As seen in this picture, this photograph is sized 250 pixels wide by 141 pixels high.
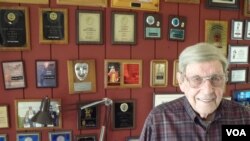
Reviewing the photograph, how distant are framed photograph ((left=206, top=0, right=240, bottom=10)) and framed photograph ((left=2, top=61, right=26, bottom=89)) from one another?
134 cm

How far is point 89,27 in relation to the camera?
1.81 metres

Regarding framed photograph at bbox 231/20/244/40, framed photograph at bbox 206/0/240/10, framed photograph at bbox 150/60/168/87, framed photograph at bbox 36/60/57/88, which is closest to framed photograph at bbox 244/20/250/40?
framed photograph at bbox 231/20/244/40

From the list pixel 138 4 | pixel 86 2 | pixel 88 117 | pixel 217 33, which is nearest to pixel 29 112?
pixel 88 117

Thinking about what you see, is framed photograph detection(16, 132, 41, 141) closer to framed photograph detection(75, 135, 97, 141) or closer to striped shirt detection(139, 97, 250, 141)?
framed photograph detection(75, 135, 97, 141)

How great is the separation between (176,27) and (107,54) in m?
0.52

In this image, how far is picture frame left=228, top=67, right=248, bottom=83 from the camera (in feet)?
7.02

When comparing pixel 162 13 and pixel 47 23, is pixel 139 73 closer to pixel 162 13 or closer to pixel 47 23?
pixel 162 13

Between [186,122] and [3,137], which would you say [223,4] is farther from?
[3,137]

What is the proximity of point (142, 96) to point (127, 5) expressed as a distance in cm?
62

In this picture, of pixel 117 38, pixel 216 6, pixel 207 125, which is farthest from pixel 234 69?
pixel 207 125

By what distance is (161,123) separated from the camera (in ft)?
4.11

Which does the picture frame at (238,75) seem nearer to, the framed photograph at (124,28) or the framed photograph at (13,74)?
the framed photograph at (124,28)

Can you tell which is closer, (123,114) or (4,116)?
(4,116)

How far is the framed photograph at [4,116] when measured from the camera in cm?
170
